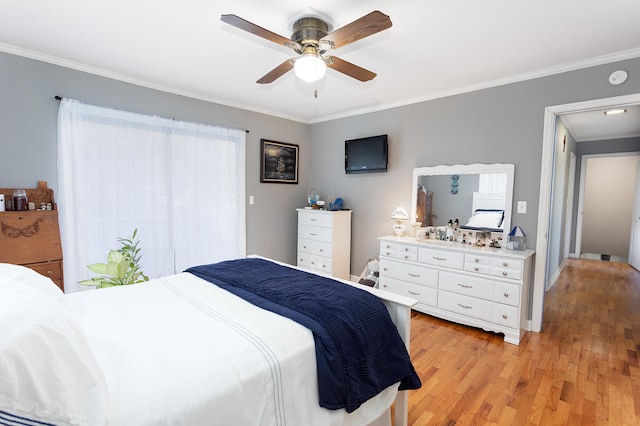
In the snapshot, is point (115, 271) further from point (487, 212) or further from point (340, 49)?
point (487, 212)

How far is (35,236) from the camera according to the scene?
96.0 inches

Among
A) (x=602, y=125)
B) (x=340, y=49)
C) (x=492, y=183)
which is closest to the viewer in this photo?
(x=340, y=49)

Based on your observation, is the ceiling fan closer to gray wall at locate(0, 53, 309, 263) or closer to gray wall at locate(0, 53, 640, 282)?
gray wall at locate(0, 53, 640, 282)

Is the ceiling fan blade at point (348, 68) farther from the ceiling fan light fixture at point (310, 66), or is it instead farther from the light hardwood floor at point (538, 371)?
the light hardwood floor at point (538, 371)

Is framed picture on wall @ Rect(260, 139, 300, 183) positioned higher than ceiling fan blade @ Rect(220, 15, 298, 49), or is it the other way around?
ceiling fan blade @ Rect(220, 15, 298, 49)

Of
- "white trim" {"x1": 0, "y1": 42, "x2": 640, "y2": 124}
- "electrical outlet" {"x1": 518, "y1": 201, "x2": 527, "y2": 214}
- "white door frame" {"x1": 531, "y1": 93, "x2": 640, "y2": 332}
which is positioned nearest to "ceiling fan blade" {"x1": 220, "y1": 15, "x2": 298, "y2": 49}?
"white trim" {"x1": 0, "y1": 42, "x2": 640, "y2": 124}

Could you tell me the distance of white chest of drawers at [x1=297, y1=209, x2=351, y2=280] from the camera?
13.2 ft

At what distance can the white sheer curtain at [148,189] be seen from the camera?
9.08ft

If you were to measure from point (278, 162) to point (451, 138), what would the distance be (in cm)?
224

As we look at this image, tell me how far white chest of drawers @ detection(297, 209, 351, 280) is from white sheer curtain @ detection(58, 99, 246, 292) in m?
0.85

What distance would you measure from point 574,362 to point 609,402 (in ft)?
1.55

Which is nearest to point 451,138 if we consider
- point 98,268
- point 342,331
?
point 342,331

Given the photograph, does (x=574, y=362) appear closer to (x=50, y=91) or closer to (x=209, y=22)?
(x=209, y=22)

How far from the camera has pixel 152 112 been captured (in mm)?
3217
